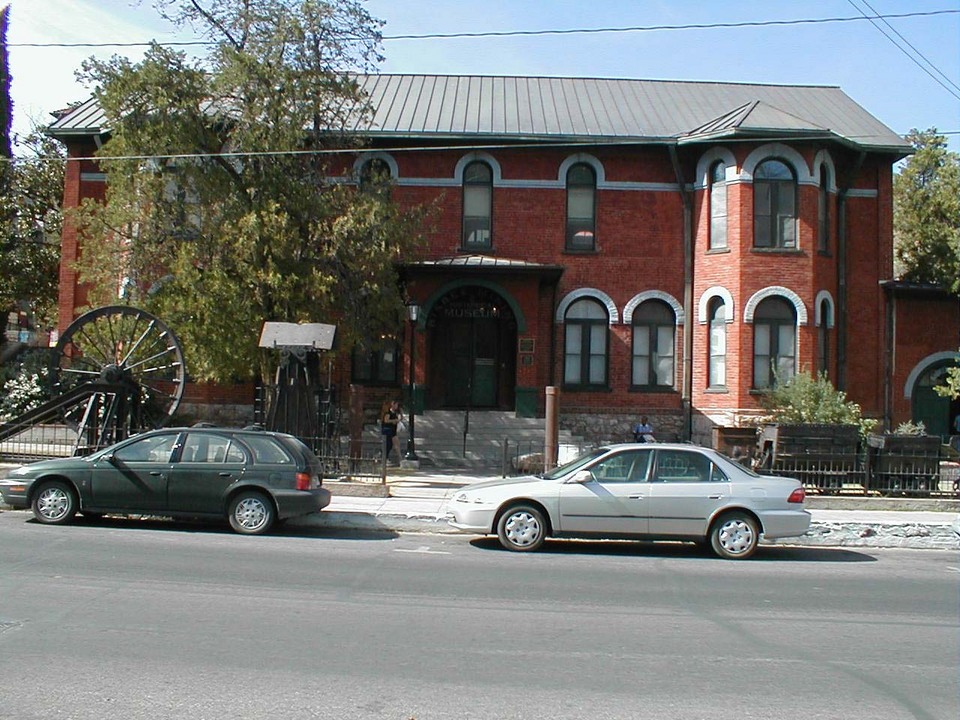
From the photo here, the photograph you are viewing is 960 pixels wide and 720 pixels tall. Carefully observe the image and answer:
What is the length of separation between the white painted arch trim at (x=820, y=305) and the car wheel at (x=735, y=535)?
13.9m

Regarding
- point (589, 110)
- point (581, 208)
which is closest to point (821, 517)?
point (581, 208)

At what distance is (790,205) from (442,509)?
46.8ft

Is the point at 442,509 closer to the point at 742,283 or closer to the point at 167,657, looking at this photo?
the point at 167,657

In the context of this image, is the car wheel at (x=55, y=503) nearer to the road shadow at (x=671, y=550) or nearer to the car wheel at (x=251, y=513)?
the car wheel at (x=251, y=513)

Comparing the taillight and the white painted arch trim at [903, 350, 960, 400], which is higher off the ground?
the white painted arch trim at [903, 350, 960, 400]

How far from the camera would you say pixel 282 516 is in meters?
12.6

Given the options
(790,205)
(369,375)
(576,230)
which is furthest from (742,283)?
(369,375)

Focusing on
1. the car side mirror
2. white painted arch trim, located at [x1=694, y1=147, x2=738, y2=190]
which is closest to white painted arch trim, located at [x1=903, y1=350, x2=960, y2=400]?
white painted arch trim, located at [x1=694, y1=147, x2=738, y2=190]

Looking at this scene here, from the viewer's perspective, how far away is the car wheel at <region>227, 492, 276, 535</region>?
41.2 feet

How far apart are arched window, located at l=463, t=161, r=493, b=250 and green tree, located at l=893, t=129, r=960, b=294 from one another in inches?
467

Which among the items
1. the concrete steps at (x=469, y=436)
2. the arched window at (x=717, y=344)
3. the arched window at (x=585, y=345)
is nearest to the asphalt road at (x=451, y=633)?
the concrete steps at (x=469, y=436)

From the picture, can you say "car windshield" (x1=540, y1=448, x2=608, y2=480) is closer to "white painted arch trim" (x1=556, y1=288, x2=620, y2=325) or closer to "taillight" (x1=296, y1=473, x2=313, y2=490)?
"taillight" (x1=296, y1=473, x2=313, y2=490)

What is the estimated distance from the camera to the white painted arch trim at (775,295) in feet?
79.8

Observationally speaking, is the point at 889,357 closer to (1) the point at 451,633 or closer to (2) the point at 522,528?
(2) the point at 522,528
